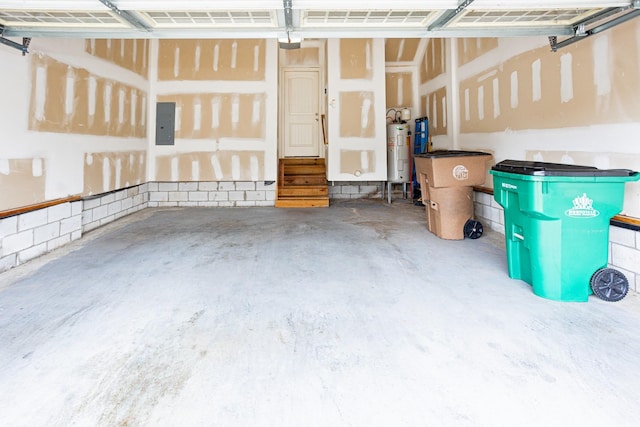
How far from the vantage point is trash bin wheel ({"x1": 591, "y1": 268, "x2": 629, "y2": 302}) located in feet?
7.29

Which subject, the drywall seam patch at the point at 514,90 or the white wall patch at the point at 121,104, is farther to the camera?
the white wall patch at the point at 121,104

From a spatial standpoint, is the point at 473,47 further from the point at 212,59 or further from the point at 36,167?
the point at 36,167

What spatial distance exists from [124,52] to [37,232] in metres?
3.16

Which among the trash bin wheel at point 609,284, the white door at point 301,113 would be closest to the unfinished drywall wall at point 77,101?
the white door at point 301,113

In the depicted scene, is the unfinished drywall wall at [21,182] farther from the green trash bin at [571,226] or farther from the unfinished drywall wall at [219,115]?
the green trash bin at [571,226]

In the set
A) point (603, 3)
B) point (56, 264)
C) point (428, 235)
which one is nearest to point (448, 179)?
point (428, 235)

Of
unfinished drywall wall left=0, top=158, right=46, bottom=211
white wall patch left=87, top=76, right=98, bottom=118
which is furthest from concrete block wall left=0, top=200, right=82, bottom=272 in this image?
white wall patch left=87, top=76, right=98, bottom=118

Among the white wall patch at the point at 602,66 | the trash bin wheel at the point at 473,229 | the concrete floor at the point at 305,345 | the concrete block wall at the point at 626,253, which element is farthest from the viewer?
the trash bin wheel at the point at 473,229

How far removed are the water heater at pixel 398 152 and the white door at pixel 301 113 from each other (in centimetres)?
180

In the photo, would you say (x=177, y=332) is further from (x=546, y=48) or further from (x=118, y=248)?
(x=546, y=48)

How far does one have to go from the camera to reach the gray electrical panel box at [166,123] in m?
6.35

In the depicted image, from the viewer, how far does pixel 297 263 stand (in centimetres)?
317

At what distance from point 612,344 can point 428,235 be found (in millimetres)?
2470

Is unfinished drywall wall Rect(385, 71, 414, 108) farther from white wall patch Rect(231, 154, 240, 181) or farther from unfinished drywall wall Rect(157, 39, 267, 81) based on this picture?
white wall patch Rect(231, 154, 240, 181)
